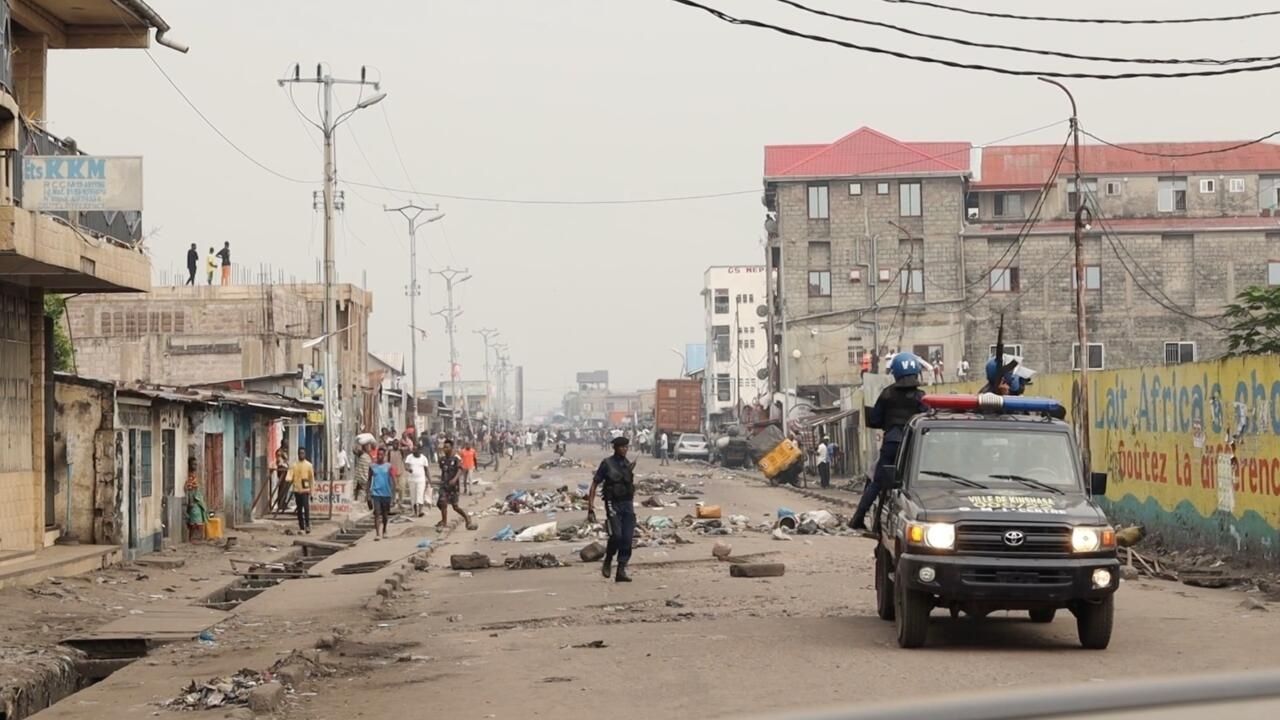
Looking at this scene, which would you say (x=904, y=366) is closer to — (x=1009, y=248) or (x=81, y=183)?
(x=81, y=183)

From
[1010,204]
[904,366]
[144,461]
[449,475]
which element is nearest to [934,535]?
[904,366]

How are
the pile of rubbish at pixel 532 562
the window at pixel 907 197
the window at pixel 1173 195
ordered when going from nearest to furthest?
the pile of rubbish at pixel 532 562 < the window at pixel 1173 195 < the window at pixel 907 197

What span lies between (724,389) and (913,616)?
13674cm

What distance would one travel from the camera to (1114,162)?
84.8 metres

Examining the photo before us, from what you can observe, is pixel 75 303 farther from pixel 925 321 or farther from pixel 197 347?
pixel 925 321

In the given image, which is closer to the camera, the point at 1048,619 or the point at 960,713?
the point at 960,713

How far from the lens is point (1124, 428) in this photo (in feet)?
90.3

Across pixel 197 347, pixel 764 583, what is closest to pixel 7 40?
pixel 764 583

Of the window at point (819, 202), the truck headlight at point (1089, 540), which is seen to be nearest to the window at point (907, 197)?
the window at point (819, 202)

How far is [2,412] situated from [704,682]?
15940 mm

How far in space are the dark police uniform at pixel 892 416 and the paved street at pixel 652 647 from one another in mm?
1511

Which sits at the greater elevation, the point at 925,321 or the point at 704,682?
the point at 925,321

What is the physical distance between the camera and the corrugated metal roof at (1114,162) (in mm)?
84438

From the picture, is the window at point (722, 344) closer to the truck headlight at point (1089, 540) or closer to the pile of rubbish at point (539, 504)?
the pile of rubbish at point (539, 504)
